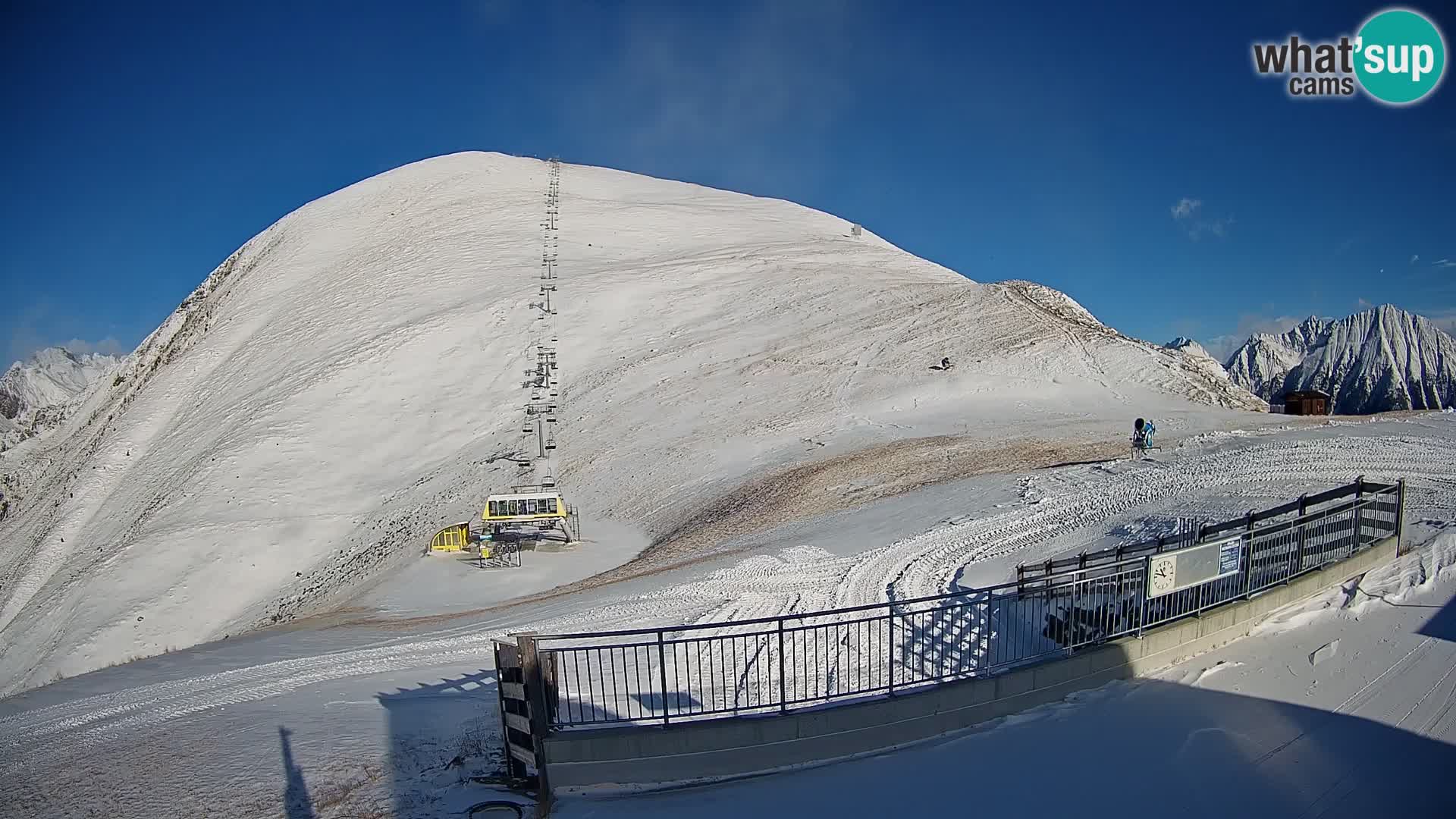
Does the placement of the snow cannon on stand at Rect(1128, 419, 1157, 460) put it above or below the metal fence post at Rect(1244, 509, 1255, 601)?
above

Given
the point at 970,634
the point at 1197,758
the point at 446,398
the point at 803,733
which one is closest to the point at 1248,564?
the point at 1197,758

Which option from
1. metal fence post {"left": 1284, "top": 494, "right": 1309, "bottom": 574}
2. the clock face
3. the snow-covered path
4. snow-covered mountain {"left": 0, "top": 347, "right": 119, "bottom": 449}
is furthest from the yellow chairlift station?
snow-covered mountain {"left": 0, "top": 347, "right": 119, "bottom": 449}

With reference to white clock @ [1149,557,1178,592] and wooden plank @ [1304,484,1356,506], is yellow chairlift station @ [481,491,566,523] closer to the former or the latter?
white clock @ [1149,557,1178,592]

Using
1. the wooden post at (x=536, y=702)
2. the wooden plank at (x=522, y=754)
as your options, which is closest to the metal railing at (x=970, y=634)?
the wooden post at (x=536, y=702)

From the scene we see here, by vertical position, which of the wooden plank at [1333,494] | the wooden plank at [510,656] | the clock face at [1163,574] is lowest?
the wooden plank at [510,656]

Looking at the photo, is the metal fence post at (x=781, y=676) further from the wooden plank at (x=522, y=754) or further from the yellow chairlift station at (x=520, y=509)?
the yellow chairlift station at (x=520, y=509)
